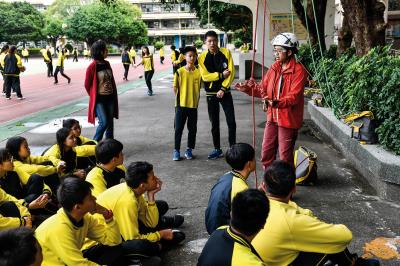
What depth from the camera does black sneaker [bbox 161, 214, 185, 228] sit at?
167 inches

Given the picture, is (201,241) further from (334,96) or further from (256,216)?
(334,96)

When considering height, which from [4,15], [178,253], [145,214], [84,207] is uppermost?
[4,15]

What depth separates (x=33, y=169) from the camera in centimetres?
462

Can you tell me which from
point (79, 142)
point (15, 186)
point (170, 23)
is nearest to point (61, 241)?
point (15, 186)

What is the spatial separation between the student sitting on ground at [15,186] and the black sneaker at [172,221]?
43.7 inches

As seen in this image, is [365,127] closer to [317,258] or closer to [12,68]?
[317,258]

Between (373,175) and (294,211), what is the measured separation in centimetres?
283

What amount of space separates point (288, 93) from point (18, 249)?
10.7 feet

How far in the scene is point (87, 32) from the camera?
186 feet

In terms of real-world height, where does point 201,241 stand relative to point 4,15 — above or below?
below

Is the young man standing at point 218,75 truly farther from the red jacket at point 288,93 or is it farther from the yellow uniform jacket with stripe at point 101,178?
the yellow uniform jacket with stripe at point 101,178

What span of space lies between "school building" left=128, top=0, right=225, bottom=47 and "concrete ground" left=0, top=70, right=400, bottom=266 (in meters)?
73.7

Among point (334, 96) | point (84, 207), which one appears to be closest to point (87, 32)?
point (334, 96)

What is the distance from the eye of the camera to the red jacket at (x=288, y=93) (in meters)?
4.65
